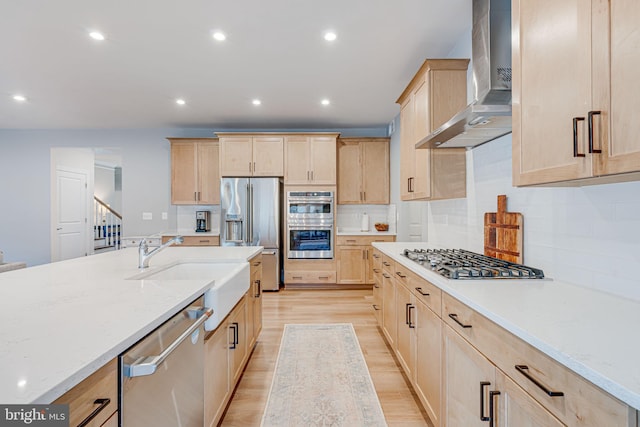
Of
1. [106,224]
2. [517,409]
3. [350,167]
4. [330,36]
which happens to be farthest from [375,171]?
[106,224]

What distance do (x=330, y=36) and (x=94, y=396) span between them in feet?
9.20

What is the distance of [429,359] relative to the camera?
69.2 inches

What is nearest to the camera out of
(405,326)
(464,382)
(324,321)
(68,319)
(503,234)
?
(68,319)

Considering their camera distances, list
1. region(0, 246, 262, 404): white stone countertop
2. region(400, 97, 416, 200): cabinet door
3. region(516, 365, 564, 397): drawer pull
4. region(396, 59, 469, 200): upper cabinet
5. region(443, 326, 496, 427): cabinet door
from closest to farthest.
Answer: region(0, 246, 262, 404): white stone countertop
region(516, 365, 564, 397): drawer pull
region(443, 326, 496, 427): cabinet door
region(396, 59, 469, 200): upper cabinet
region(400, 97, 416, 200): cabinet door

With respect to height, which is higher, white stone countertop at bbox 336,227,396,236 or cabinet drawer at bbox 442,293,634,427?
white stone countertop at bbox 336,227,396,236

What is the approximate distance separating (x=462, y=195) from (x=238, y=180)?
3349 mm

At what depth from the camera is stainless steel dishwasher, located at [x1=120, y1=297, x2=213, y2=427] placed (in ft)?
2.98

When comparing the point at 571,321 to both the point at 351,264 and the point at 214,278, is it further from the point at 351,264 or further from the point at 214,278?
the point at 351,264

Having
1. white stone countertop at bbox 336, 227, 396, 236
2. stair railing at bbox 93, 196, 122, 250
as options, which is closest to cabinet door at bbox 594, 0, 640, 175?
white stone countertop at bbox 336, 227, 396, 236

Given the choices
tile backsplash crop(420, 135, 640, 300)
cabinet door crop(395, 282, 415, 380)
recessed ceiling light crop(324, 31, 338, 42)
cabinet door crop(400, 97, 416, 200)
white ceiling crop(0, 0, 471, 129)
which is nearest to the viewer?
tile backsplash crop(420, 135, 640, 300)

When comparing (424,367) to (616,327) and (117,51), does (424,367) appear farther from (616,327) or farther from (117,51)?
(117,51)

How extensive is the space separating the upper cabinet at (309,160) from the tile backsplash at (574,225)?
9.24 ft

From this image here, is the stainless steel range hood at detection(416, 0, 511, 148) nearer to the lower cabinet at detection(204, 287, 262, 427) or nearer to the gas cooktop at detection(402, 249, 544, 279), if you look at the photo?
the gas cooktop at detection(402, 249, 544, 279)

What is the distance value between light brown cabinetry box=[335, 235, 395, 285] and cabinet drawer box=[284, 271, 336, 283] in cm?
13
